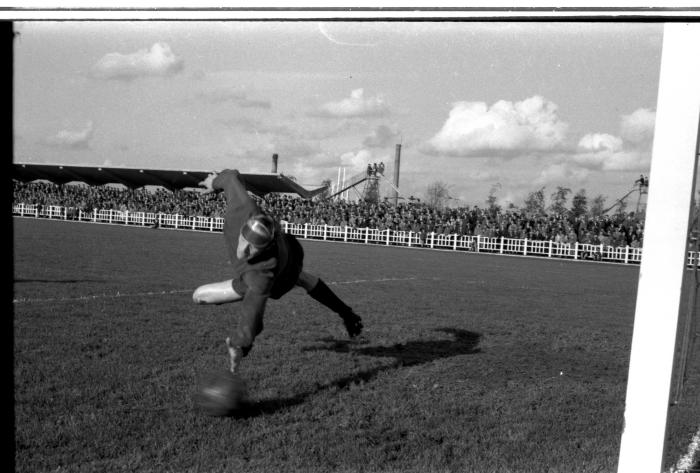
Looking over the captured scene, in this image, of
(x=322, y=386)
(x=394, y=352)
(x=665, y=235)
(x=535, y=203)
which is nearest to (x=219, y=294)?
(x=322, y=386)

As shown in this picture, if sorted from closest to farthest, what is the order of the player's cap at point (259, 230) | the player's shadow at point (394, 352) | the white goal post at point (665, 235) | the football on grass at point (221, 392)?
the white goal post at point (665, 235)
the player's cap at point (259, 230)
the football on grass at point (221, 392)
the player's shadow at point (394, 352)

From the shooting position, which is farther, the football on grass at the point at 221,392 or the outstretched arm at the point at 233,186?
the football on grass at the point at 221,392

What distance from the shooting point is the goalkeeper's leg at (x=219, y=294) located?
118 inches

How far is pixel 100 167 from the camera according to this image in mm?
2986

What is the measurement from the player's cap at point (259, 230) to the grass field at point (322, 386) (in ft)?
3.09

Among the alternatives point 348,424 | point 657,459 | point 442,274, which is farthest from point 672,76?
point 442,274

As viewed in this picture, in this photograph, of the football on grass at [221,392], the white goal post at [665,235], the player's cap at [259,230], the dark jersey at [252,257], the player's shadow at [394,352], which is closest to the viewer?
the white goal post at [665,235]

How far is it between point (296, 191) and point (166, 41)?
80 cm

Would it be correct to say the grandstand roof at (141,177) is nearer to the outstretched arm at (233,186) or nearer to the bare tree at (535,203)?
the outstretched arm at (233,186)

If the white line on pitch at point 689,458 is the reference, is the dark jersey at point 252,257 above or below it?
above

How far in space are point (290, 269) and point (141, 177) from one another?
87cm

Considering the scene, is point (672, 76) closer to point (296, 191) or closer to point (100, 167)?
point (296, 191)

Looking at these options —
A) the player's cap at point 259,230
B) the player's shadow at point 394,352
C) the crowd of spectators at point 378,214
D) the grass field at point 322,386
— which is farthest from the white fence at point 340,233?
the player's shadow at point 394,352

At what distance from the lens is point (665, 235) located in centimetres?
213
